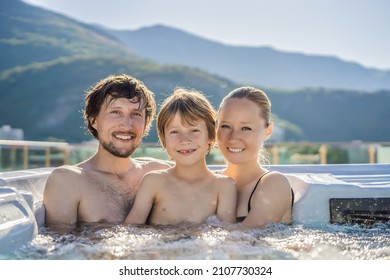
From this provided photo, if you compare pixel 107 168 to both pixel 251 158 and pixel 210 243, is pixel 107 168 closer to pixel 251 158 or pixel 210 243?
pixel 251 158

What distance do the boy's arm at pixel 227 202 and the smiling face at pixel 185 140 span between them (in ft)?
0.61

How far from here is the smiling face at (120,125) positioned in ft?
8.00

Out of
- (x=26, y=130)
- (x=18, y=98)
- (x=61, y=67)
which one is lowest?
(x=26, y=130)

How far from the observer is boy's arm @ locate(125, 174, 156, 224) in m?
2.19

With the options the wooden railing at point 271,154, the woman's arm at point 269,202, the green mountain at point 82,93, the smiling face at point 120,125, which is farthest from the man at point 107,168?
the green mountain at point 82,93

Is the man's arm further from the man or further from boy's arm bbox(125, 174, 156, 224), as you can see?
boy's arm bbox(125, 174, 156, 224)

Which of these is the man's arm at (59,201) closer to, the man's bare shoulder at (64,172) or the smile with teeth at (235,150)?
the man's bare shoulder at (64,172)

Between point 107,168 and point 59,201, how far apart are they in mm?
377

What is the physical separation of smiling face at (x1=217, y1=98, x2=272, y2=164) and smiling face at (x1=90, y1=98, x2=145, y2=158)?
425mm

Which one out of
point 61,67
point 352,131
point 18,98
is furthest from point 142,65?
point 352,131

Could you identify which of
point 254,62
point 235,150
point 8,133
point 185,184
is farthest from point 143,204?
point 254,62

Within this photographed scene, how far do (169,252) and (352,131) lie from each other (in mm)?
53383

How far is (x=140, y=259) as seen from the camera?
65.6 inches
